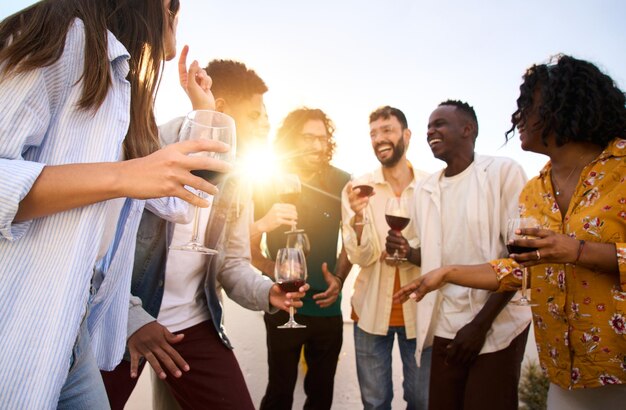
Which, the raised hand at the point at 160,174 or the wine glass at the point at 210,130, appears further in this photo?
the wine glass at the point at 210,130

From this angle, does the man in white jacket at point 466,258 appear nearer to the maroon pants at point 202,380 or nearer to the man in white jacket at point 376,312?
the man in white jacket at point 376,312

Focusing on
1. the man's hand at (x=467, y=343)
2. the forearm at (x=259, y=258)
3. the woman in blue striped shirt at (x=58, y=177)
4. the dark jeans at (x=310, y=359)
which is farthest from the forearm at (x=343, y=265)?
the woman in blue striped shirt at (x=58, y=177)

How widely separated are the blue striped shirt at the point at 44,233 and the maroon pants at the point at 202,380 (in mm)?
1216

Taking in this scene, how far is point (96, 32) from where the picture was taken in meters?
1.16

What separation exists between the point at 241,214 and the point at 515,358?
2196 millimetres

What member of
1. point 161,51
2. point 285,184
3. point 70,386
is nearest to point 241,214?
point 285,184

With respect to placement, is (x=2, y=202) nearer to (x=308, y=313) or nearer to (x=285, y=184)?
(x=285, y=184)

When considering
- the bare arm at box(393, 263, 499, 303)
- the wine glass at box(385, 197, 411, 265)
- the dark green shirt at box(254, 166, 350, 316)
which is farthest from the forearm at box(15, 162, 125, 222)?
the dark green shirt at box(254, 166, 350, 316)

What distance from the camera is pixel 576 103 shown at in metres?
2.37

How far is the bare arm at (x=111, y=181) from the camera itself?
3.14 ft

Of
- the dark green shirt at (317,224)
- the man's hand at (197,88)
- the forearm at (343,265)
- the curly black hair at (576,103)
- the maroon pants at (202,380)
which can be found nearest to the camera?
the man's hand at (197,88)

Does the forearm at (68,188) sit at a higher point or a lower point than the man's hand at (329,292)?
higher

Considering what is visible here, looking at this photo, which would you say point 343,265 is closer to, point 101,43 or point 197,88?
point 197,88

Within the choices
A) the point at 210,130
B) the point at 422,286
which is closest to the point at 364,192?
the point at 422,286
